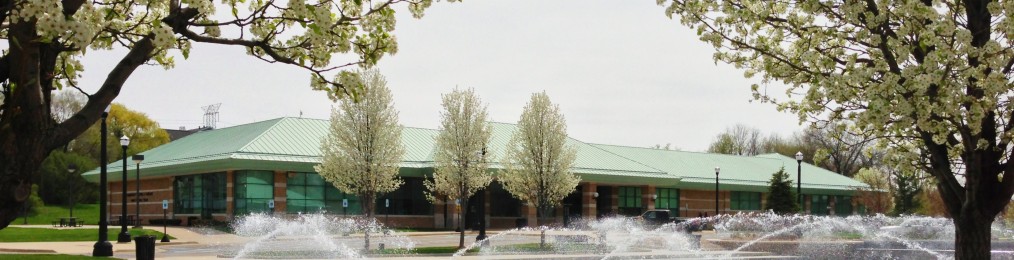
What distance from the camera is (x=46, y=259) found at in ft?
58.1

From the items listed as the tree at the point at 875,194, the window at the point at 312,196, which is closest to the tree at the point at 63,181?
the window at the point at 312,196

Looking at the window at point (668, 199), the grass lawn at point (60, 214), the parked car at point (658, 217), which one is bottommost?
the grass lawn at point (60, 214)

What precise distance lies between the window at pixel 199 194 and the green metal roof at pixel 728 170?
81.5 ft

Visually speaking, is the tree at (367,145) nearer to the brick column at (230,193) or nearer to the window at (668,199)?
the brick column at (230,193)

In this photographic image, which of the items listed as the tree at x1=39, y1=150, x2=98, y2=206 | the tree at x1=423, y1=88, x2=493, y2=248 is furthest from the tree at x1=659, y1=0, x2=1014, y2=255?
the tree at x1=39, y1=150, x2=98, y2=206

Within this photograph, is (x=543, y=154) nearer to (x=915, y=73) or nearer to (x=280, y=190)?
(x=280, y=190)

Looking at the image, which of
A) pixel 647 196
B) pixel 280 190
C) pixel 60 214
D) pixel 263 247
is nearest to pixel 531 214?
pixel 647 196

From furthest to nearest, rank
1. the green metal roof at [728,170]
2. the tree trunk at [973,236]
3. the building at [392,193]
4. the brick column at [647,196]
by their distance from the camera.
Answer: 1. the green metal roof at [728,170]
2. the brick column at [647,196]
3. the building at [392,193]
4. the tree trunk at [973,236]

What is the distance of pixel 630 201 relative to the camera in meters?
62.8

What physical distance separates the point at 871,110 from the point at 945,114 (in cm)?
72

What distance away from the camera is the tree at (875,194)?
2685 inches

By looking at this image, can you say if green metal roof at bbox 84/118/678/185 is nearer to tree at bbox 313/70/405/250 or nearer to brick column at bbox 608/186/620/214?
brick column at bbox 608/186/620/214

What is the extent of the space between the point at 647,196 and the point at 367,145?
2680cm

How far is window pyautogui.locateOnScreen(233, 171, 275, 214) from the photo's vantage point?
48719 millimetres
